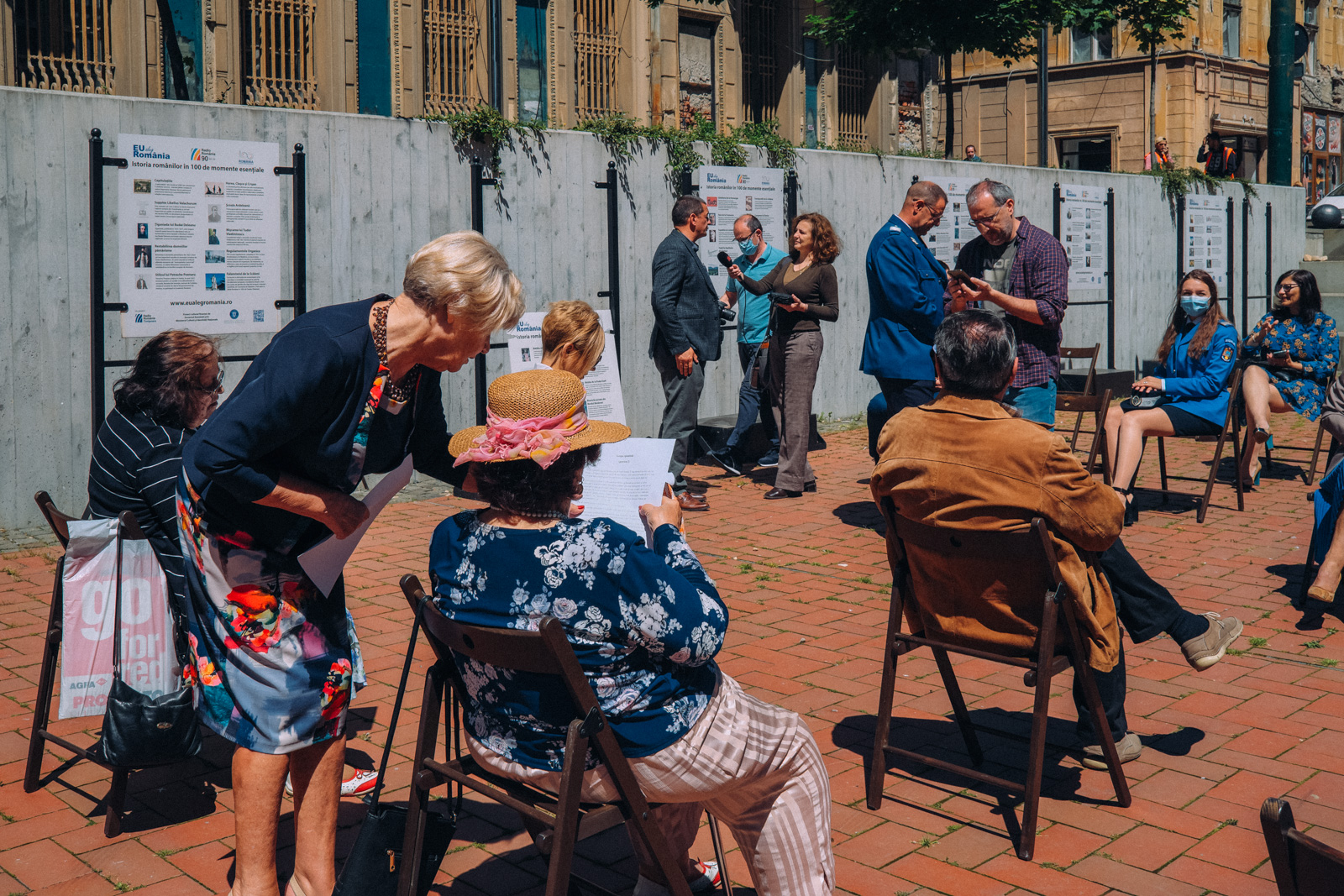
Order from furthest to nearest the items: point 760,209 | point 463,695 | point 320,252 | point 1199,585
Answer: point 760,209 → point 320,252 → point 1199,585 → point 463,695

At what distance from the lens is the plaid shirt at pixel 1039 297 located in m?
7.35

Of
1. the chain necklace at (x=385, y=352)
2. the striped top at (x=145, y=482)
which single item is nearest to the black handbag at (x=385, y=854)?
the chain necklace at (x=385, y=352)

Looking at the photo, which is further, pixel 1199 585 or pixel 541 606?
pixel 1199 585

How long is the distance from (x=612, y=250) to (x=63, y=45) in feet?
35.8

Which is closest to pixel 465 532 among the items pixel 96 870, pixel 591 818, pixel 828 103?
pixel 591 818

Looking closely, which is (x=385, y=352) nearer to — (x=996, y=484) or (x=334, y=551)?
(x=334, y=551)

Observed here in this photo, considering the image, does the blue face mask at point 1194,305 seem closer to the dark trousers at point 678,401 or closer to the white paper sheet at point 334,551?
the dark trousers at point 678,401

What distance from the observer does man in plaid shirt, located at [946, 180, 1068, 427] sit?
733cm

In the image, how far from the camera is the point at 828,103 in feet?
92.9

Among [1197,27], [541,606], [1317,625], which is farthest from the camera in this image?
[1197,27]

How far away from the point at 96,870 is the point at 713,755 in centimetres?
195

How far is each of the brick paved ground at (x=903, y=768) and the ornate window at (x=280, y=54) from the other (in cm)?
1376

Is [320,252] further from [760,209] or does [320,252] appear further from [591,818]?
[591,818]

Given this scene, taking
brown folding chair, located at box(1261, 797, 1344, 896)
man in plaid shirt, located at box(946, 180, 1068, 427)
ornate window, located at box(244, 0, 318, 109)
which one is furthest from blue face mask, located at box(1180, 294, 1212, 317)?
ornate window, located at box(244, 0, 318, 109)
